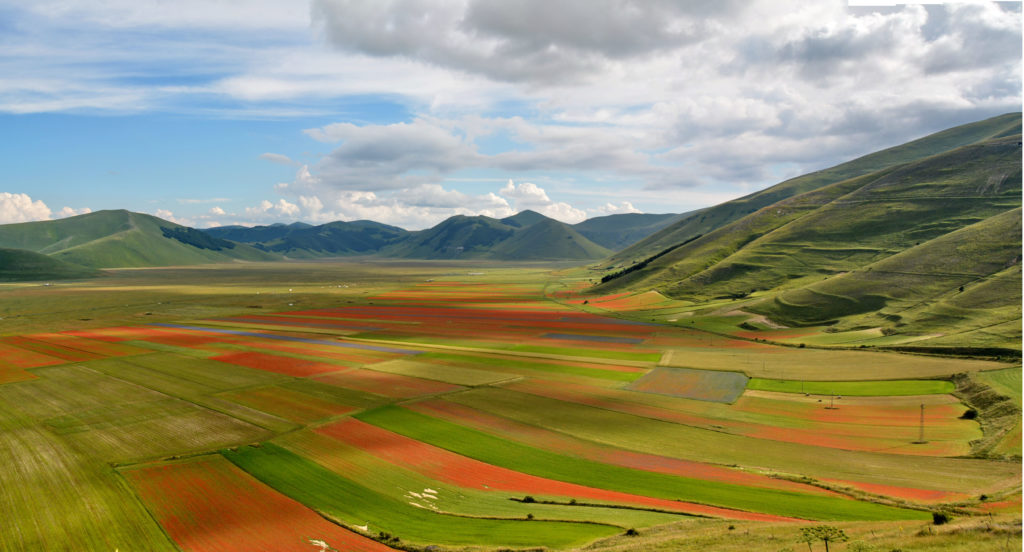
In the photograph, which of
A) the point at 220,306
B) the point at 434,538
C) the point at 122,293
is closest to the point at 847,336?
the point at 434,538

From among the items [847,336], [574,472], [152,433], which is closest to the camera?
[574,472]

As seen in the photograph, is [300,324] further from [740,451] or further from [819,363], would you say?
[819,363]

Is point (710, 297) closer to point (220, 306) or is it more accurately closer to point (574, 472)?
point (574, 472)

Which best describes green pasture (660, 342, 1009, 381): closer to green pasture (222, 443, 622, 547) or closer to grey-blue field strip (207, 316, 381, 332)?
green pasture (222, 443, 622, 547)

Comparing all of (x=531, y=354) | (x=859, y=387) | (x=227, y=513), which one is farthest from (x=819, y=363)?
(x=227, y=513)

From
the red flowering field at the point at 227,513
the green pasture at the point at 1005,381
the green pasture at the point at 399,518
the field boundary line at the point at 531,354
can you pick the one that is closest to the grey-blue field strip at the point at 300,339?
the field boundary line at the point at 531,354

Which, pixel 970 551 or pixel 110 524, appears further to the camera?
pixel 110 524

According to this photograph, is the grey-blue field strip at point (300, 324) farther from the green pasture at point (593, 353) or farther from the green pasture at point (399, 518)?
the green pasture at point (399, 518)

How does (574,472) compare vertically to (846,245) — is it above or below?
below
